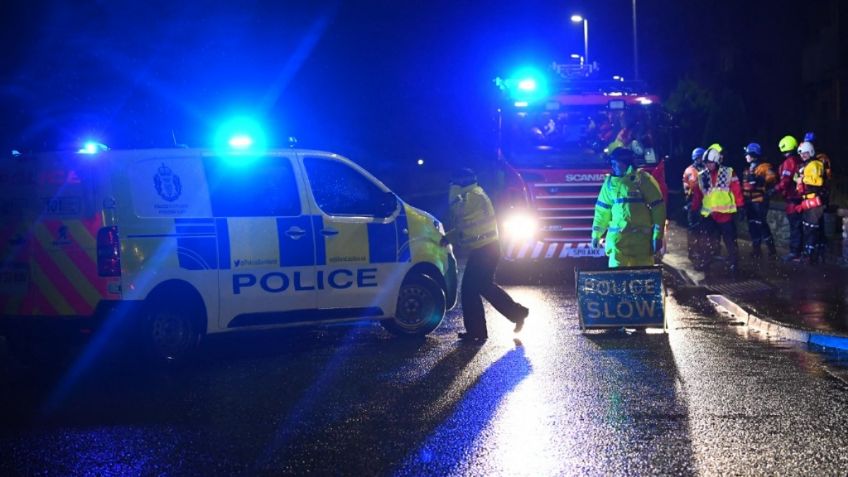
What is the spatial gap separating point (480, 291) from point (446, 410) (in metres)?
3.43

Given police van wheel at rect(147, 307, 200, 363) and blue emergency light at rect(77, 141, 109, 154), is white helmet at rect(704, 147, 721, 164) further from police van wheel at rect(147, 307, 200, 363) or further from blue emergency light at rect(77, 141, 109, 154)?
blue emergency light at rect(77, 141, 109, 154)

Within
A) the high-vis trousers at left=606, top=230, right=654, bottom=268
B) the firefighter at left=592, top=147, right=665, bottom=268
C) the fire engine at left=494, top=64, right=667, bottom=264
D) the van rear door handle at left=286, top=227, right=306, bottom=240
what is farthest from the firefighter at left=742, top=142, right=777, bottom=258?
the van rear door handle at left=286, top=227, right=306, bottom=240

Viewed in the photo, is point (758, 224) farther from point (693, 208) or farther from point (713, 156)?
point (713, 156)

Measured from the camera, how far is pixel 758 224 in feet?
58.8

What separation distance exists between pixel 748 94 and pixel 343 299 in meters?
34.7

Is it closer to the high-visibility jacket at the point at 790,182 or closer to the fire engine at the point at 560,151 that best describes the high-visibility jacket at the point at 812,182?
the high-visibility jacket at the point at 790,182

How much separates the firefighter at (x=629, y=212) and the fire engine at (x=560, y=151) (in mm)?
6108

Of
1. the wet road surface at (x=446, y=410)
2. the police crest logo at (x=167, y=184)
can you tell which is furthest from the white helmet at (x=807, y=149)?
the police crest logo at (x=167, y=184)

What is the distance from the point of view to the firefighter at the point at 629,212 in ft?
35.3

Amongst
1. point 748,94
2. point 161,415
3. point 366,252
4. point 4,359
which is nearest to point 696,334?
point 366,252

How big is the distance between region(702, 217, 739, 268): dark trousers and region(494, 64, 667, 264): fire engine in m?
1.11

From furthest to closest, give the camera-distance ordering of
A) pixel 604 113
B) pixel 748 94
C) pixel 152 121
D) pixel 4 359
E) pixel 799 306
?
pixel 748 94
pixel 152 121
pixel 604 113
pixel 799 306
pixel 4 359

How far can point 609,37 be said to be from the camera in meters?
55.8

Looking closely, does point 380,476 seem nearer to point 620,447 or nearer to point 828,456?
point 620,447
